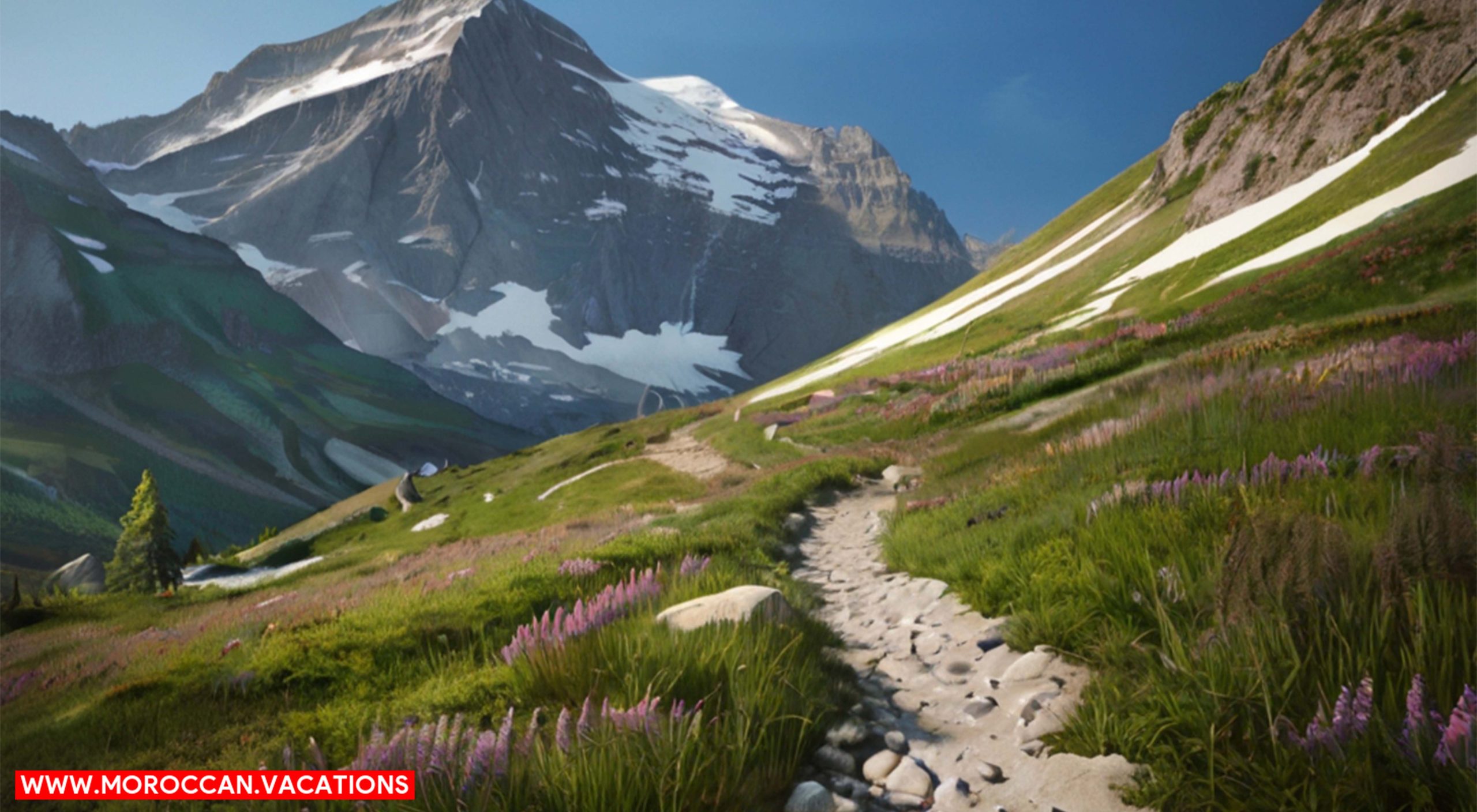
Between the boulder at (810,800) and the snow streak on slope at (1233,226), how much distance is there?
34563 millimetres

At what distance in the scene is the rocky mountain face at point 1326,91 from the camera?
31906mm

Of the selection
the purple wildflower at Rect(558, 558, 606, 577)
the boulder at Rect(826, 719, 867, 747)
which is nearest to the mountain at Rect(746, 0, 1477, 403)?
the purple wildflower at Rect(558, 558, 606, 577)

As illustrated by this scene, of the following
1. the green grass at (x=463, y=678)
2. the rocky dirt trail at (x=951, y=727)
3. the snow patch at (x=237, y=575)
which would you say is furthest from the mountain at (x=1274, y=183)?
the snow patch at (x=237, y=575)

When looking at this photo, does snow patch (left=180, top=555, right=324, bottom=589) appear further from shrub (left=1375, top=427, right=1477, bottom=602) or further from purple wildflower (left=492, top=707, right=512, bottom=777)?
shrub (left=1375, top=427, right=1477, bottom=602)

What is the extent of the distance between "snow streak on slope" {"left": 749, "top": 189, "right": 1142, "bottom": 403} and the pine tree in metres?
40.4

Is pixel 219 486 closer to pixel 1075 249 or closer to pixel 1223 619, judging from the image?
pixel 1075 249

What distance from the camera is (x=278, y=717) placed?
13.8ft

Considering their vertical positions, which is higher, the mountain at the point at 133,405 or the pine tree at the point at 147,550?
the mountain at the point at 133,405

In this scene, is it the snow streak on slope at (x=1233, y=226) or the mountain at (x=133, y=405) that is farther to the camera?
the mountain at (x=133, y=405)

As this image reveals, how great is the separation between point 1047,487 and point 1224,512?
2.81 meters

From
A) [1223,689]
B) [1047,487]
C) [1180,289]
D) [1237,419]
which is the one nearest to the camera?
[1223,689]

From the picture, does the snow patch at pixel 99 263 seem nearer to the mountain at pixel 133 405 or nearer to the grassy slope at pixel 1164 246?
the mountain at pixel 133 405

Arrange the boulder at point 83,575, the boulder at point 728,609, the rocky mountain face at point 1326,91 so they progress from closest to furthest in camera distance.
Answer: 1. the boulder at point 728,609
2. the boulder at point 83,575
3. the rocky mountain face at point 1326,91

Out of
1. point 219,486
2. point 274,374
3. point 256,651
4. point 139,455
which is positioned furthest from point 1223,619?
point 274,374
